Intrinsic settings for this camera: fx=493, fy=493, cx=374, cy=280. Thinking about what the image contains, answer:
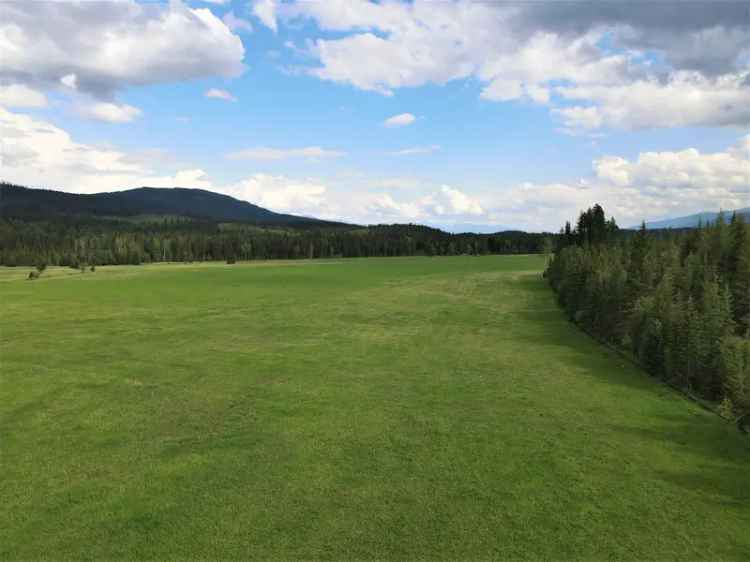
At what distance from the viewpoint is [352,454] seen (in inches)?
1059

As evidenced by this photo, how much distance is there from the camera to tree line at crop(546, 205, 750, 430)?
44750mm

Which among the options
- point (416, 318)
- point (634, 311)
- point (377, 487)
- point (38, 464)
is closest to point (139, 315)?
point (416, 318)

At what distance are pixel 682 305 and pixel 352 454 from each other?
147ft

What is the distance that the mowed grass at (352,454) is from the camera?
19297mm

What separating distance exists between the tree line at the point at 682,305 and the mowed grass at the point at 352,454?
12.1 feet

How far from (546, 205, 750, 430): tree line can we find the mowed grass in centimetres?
369

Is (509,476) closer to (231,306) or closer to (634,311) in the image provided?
(634,311)

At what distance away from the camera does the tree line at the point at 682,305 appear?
44.8m

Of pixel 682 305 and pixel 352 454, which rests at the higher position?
pixel 682 305

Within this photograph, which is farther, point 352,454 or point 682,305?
point 682,305

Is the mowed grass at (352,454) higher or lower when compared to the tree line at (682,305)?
lower

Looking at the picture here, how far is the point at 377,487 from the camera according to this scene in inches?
913

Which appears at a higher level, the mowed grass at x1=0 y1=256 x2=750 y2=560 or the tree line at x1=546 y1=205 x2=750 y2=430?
the tree line at x1=546 y1=205 x2=750 y2=430

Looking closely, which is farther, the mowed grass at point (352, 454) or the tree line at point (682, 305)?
the tree line at point (682, 305)
